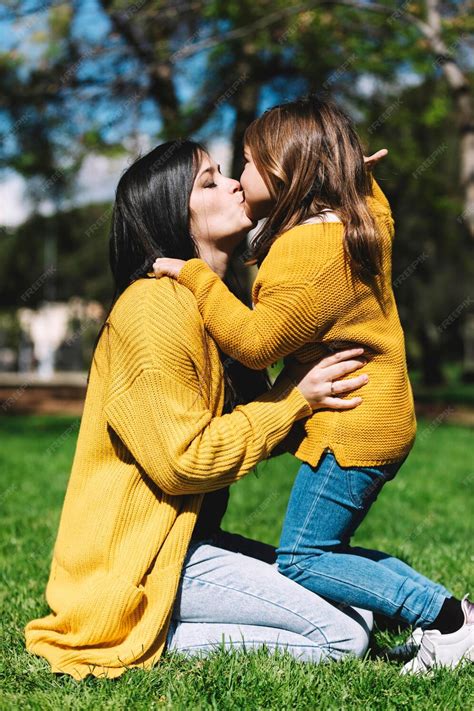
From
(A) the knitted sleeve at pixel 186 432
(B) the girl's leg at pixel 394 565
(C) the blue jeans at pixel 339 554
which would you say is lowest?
(B) the girl's leg at pixel 394 565

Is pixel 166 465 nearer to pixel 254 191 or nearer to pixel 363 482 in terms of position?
pixel 363 482

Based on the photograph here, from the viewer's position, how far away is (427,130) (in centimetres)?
1869

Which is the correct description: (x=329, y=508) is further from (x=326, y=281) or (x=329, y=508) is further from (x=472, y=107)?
(x=472, y=107)

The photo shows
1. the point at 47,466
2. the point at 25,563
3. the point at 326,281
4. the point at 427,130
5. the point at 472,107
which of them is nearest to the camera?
the point at 326,281

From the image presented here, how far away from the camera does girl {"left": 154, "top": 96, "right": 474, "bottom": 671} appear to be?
278 centimetres

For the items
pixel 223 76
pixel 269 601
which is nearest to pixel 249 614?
pixel 269 601

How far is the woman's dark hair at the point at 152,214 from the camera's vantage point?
9.82 feet

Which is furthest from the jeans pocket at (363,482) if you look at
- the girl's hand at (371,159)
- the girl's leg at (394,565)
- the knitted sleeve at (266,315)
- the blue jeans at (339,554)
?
the girl's hand at (371,159)

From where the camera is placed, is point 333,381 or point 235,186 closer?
point 333,381

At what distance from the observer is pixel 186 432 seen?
2.73m

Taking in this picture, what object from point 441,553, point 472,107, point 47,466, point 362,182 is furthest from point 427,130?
point 362,182

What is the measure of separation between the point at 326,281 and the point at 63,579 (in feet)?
4.54

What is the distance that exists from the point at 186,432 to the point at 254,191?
0.90 metres

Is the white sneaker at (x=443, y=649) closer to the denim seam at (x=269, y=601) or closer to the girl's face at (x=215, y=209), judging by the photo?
the denim seam at (x=269, y=601)
